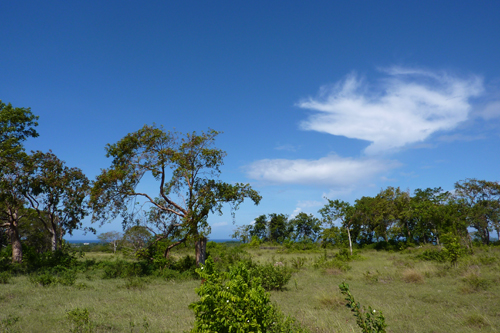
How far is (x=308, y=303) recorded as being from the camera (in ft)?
31.2

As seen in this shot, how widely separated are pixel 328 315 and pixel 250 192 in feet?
32.3

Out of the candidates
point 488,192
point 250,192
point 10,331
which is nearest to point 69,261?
point 250,192

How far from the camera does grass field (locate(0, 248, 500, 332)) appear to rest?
22.7ft

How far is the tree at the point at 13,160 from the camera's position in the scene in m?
17.1

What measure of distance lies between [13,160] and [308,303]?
18.0 metres

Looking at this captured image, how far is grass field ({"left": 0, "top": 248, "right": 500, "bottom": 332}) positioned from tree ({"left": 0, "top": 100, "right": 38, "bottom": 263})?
612cm

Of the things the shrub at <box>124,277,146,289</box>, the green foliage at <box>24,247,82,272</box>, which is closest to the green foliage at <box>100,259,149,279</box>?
the shrub at <box>124,277,146,289</box>

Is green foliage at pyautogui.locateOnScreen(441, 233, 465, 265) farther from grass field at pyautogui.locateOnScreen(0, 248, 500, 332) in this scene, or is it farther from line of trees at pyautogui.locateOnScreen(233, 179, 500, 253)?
line of trees at pyautogui.locateOnScreen(233, 179, 500, 253)

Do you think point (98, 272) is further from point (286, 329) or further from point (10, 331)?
point (286, 329)

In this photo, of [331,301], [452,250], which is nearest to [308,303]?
[331,301]

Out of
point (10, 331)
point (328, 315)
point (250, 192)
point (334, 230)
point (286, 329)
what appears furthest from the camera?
point (334, 230)

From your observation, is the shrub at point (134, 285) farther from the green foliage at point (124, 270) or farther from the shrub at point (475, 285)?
the shrub at point (475, 285)

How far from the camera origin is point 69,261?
19.0 metres

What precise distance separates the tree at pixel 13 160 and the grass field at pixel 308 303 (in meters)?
6.12
